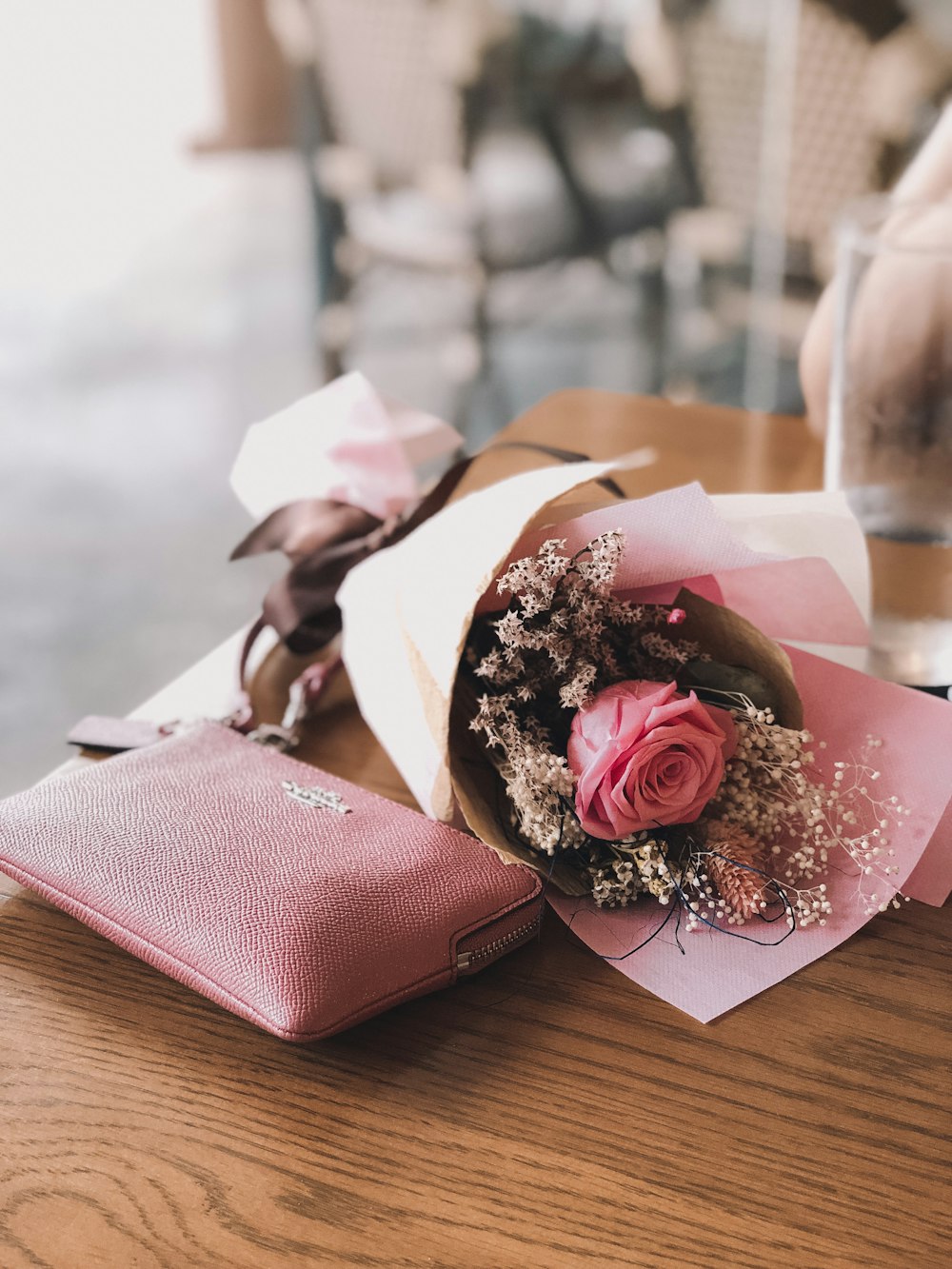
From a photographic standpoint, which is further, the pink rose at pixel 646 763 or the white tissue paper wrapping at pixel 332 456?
the white tissue paper wrapping at pixel 332 456

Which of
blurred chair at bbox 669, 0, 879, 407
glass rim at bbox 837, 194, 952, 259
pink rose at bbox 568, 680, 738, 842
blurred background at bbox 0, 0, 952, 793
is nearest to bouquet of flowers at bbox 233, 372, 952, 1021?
pink rose at bbox 568, 680, 738, 842

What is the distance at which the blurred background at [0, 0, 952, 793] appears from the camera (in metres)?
2.48

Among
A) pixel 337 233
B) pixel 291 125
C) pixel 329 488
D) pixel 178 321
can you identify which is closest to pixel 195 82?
pixel 291 125

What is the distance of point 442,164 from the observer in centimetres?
310

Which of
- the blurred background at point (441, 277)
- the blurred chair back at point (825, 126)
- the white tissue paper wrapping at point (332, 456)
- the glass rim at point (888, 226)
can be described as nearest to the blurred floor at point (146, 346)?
the blurred background at point (441, 277)

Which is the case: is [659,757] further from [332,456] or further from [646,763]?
[332,456]

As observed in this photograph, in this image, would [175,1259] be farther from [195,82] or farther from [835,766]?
[195,82]

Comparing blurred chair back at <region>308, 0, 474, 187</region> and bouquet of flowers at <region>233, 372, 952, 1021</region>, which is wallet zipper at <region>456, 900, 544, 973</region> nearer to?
bouquet of flowers at <region>233, 372, 952, 1021</region>

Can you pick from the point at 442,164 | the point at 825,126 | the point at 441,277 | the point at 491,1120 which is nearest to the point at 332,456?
the point at 491,1120

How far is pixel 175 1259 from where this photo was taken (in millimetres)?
380

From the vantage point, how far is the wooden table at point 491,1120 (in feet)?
1.28

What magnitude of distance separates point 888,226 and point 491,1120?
57cm

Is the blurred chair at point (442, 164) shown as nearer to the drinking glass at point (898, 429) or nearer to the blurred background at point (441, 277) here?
the blurred background at point (441, 277)

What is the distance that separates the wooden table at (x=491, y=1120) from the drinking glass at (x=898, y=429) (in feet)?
0.66
